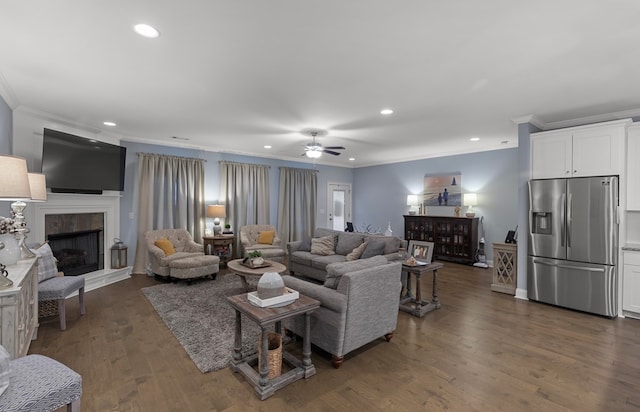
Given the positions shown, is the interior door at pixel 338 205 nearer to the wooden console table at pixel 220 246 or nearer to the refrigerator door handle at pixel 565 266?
the wooden console table at pixel 220 246

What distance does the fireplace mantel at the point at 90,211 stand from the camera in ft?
13.7

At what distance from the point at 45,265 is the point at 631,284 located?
722 centimetres

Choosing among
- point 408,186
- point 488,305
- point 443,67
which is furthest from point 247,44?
point 408,186

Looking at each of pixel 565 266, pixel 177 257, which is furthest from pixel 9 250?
pixel 565 266

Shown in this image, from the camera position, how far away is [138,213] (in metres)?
5.70

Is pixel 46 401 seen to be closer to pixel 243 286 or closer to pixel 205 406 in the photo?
pixel 205 406

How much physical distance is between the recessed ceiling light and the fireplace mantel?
11.7ft

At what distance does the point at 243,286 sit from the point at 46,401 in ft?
10.9

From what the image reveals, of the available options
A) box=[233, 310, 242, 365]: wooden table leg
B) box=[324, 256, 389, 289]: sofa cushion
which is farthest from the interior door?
box=[233, 310, 242, 365]: wooden table leg

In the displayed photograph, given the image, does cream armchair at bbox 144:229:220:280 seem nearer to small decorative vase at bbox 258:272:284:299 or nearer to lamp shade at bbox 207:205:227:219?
lamp shade at bbox 207:205:227:219

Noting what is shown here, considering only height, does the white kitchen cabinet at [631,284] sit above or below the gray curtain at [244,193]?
below

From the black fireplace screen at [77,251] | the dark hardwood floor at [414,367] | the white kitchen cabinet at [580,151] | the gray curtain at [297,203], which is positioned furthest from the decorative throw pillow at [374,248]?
the black fireplace screen at [77,251]

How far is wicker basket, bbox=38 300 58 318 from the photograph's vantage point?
137 inches

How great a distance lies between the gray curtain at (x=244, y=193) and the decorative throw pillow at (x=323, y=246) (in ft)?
7.21
